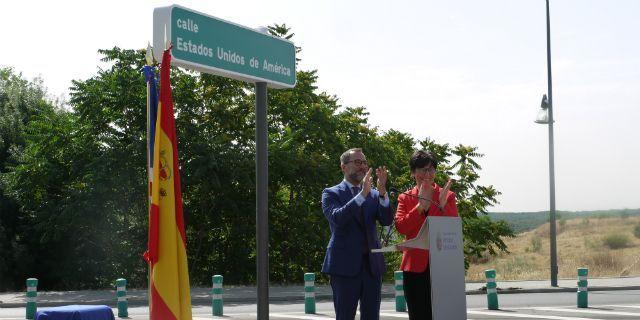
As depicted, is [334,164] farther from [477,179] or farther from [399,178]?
[477,179]

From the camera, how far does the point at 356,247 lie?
7102mm

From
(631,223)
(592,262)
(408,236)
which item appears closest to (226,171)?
(592,262)

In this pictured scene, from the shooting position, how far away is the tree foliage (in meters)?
29.2

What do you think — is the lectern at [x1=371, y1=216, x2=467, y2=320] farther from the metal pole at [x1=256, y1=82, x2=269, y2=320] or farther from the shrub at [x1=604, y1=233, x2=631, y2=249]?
the shrub at [x1=604, y1=233, x2=631, y2=249]

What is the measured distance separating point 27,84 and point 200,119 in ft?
72.1

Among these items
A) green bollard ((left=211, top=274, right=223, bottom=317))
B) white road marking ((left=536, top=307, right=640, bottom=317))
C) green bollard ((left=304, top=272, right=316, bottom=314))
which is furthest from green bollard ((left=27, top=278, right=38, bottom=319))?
white road marking ((left=536, top=307, right=640, bottom=317))

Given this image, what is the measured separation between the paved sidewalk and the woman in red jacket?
14680 millimetres

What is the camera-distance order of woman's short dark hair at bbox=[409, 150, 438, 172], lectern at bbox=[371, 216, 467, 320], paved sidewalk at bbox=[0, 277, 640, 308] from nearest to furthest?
1. lectern at bbox=[371, 216, 467, 320]
2. woman's short dark hair at bbox=[409, 150, 438, 172]
3. paved sidewalk at bbox=[0, 277, 640, 308]

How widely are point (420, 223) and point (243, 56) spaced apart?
5.93 ft

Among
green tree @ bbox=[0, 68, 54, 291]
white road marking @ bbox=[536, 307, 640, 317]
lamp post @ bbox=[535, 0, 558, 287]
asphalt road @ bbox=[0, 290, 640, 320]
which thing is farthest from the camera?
green tree @ bbox=[0, 68, 54, 291]

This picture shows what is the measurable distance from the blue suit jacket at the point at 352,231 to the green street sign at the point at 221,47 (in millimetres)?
1175

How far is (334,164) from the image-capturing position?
105 ft

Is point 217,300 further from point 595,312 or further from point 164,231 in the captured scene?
point 164,231

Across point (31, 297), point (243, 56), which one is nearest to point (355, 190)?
point (243, 56)
